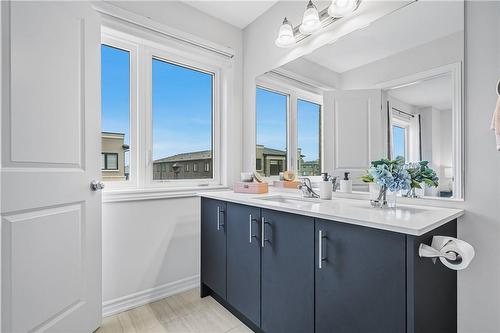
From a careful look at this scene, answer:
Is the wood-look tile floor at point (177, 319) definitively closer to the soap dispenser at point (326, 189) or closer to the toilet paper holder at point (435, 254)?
the soap dispenser at point (326, 189)

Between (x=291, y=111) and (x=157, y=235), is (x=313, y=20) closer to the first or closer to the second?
(x=291, y=111)

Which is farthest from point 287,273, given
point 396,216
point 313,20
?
point 313,20

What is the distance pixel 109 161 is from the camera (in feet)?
6.15

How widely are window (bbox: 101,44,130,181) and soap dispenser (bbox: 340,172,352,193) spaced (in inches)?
62.2

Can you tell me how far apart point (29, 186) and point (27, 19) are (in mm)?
809

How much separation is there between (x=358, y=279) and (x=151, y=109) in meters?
1.83

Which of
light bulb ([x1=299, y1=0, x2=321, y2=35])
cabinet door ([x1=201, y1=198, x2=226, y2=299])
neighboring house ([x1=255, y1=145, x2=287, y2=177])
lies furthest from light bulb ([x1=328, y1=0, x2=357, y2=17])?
cabinet door ([x1=201, y1=198, x2=226, y2=299])

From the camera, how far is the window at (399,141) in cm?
135

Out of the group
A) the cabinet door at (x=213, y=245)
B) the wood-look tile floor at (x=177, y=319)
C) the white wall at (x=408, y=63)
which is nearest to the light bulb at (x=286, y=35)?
the white wall at (x=408, y=63)

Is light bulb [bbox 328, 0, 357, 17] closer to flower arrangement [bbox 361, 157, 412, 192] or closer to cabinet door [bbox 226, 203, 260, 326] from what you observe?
flower arrangement [bbox 361, 157, 412, 192]

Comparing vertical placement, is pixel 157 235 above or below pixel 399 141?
below

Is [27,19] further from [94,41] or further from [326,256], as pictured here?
[326,256]

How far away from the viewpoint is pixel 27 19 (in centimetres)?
121

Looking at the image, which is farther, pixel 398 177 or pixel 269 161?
pixel 269 161
